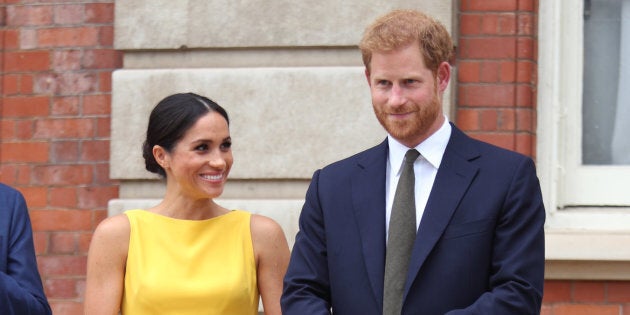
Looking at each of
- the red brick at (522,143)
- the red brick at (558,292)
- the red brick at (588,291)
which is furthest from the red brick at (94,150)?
the red brick at (588,291)

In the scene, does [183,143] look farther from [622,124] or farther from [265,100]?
[622,124]

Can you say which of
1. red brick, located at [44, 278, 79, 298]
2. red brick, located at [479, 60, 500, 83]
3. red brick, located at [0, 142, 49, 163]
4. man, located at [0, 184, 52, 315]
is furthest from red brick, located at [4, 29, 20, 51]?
red brick, located at [479, 60, 500, 83]

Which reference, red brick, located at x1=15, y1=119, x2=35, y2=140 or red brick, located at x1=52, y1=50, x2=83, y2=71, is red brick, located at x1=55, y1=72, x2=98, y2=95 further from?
red brick, located at x1=15, y1=119, x2=35, y2=140

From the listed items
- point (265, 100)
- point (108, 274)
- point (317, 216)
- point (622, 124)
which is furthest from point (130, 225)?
point (622, 124)

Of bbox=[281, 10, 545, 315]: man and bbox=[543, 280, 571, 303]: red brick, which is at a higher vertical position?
bbox=[281, 10, 545, 315]: man

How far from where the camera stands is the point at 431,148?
11.3 feet

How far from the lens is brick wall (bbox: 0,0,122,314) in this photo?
5.42 meters

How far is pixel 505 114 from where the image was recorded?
507cm

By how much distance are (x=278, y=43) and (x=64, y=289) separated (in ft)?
4.93

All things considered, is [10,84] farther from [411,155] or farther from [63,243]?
[411,155]

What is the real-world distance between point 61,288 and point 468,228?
8.80 feet

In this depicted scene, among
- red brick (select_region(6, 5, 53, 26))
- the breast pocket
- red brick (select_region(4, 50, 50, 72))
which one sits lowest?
the breast pocket

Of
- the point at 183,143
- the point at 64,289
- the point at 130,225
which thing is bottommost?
the point at 64,289

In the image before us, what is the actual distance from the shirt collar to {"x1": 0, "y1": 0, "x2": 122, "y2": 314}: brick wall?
225 centimetres
